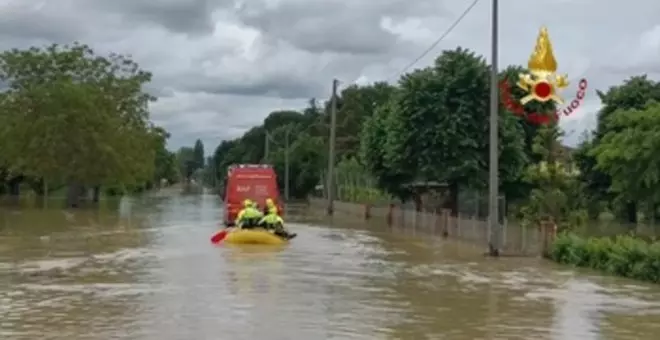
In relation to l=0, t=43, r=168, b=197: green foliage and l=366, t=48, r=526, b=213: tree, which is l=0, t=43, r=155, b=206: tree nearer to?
l=0, t=43, r=168, b=197: green foliage

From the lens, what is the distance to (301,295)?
18125 millimetres

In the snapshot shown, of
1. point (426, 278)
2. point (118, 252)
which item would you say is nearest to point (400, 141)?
point (118, 252)

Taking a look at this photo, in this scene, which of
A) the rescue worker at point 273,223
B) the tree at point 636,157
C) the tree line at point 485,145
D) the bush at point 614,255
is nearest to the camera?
the bush at point 614,255

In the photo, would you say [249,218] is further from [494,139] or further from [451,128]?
[451,128]

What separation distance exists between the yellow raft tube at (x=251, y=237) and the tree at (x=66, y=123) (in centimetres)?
3466

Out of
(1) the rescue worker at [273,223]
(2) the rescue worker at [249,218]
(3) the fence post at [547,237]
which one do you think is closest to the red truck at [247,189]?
(1) the rescue worker at [273,223]

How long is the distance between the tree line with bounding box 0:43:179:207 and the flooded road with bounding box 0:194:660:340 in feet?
107

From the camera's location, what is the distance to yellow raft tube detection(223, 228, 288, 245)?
103 ft

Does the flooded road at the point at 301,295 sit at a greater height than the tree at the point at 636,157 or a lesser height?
lesser

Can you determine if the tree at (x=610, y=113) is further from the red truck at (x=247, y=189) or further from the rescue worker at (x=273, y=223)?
the rescue worker at (x=273, y=223)

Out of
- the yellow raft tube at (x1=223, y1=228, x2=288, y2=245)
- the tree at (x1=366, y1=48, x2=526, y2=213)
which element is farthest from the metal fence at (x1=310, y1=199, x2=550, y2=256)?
the yellow raft tube at (x1=223, y1=228, x2=288, y2=245)

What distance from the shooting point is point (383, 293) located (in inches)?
749

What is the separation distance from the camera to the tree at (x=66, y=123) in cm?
6406

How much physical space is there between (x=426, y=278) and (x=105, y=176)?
47100 mm
